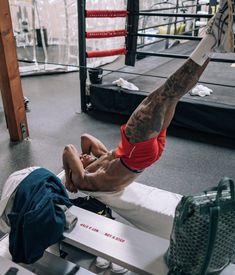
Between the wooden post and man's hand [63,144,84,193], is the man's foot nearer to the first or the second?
man's hand [63,144,84,193]

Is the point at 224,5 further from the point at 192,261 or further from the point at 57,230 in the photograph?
the point at 57,230

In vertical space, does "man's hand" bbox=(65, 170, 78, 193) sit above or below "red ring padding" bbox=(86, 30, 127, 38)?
below

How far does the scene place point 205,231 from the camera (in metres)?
0.88

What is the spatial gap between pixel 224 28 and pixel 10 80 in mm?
1954

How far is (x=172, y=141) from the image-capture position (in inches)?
112

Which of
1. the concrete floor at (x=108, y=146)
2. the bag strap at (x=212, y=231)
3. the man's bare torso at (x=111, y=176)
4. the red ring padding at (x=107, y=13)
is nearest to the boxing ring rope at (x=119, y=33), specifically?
the red ring padding at (x=107, y=13)

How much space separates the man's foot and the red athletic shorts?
1.58 ft

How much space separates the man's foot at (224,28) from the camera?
1.05 metres

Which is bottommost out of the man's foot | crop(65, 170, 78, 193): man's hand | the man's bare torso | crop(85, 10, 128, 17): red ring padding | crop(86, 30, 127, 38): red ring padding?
crop(65, 170, 78, 193): man's hand

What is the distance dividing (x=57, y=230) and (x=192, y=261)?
498 millimetres

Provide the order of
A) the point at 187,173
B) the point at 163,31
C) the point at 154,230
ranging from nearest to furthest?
the point at 154,230 < the point at 187,173 < the point at 163,31

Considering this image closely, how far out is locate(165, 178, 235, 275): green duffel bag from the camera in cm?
87

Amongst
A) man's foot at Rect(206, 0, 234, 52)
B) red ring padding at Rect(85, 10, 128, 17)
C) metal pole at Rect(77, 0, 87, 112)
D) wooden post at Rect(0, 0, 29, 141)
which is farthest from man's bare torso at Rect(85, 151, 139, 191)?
red ring padding at Rect(85, 10, 128, 17)

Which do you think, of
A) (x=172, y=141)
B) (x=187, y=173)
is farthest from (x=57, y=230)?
(x=172, y=141)
